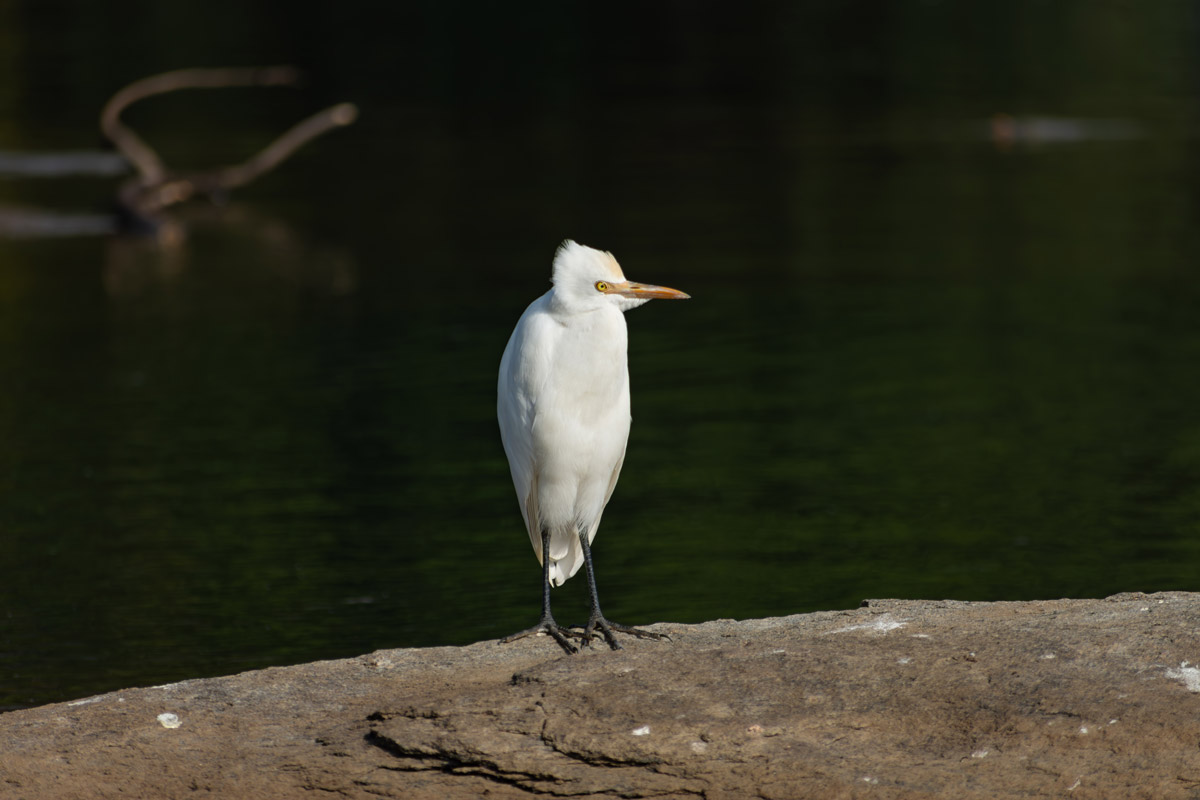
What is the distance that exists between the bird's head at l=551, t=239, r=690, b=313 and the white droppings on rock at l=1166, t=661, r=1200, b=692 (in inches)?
85.4

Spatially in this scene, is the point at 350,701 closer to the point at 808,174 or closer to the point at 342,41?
the point at 808,174

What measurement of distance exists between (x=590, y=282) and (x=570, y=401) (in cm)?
54

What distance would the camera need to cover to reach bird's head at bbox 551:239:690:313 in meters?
6.34

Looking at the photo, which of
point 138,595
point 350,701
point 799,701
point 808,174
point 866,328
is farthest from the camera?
point 808,174

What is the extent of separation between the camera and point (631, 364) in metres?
15.5

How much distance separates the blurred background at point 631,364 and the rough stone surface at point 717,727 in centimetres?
229

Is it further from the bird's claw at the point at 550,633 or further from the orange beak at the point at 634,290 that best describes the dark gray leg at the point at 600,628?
the orange beak at the point at 634,290

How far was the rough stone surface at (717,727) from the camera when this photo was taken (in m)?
5.43

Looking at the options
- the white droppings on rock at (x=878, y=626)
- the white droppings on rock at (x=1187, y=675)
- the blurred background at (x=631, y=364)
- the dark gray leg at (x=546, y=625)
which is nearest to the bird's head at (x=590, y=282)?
the dark gray leg at (x=546, y=625)

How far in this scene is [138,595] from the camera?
31.8ft

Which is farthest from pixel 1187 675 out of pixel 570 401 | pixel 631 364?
pixel 631 364

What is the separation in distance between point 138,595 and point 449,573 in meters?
A: 1.78

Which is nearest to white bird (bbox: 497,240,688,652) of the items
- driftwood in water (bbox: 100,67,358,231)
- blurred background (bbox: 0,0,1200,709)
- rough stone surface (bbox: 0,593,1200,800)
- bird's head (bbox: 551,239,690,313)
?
bird's head (bbox: 551,239,690,313)

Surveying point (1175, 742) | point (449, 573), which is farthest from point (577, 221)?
point (1175, 742)
